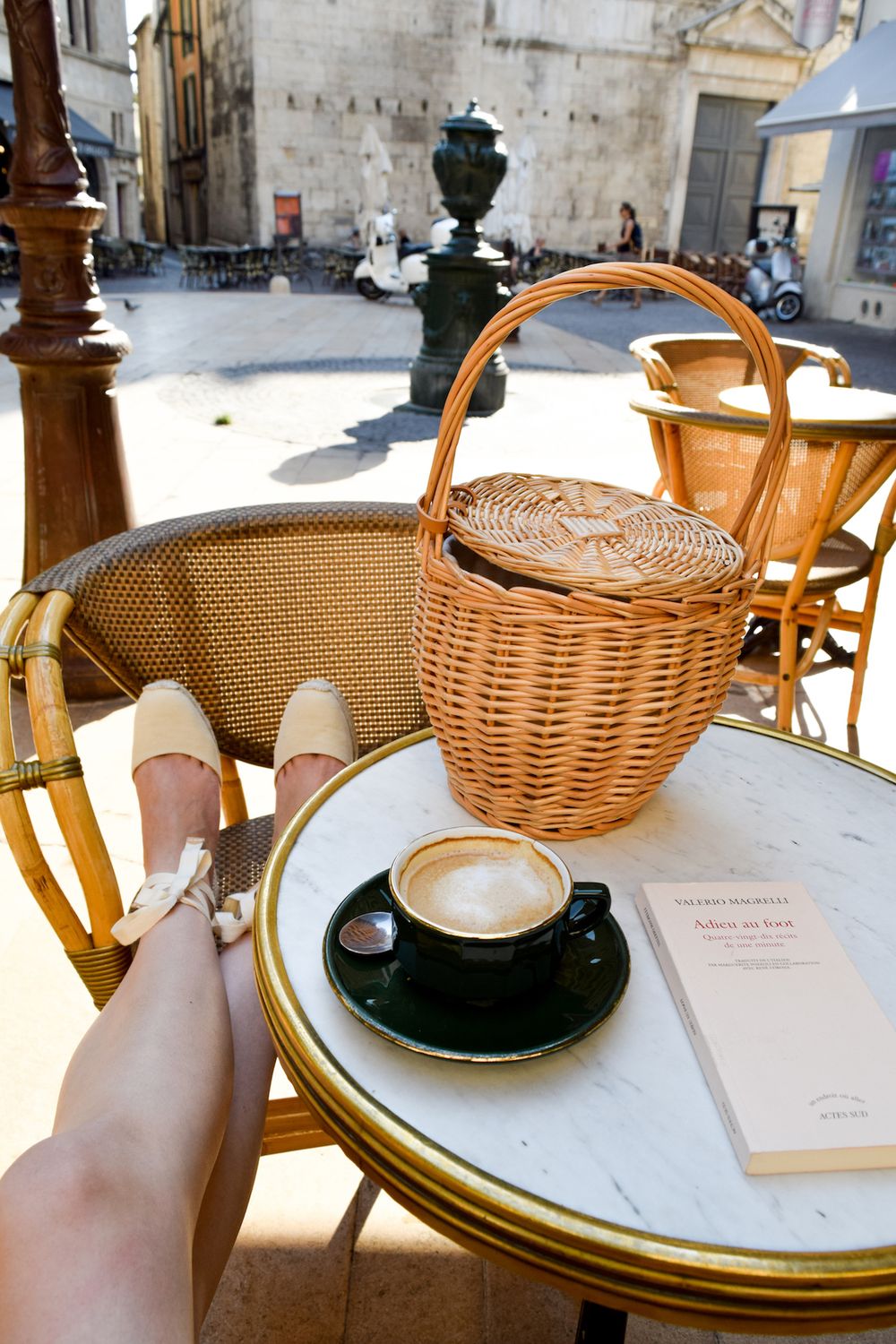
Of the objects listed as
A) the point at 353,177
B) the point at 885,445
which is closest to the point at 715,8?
the point at 353,177

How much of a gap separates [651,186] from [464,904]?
76.3 ft

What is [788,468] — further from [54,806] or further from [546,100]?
[546,100]

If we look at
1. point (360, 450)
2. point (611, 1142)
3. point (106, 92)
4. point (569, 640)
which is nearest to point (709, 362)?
point (360, 450)

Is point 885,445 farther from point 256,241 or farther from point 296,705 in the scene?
point 256,241

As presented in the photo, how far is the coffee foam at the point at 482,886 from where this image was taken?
0.70 meters

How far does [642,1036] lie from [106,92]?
26.9m

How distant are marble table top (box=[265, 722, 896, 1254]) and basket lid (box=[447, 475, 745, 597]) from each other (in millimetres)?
289

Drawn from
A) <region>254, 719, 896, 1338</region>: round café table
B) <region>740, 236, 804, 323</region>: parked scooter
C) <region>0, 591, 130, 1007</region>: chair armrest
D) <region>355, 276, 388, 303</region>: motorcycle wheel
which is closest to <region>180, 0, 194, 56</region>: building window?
<region>355, 276, 388, 303</region>: motorcycle wheel

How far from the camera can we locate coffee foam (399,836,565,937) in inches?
27.5

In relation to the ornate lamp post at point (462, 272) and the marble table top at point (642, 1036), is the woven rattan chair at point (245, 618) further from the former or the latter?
the ornate lamp post at point (462, 272)

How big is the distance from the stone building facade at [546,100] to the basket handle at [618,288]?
819 inches

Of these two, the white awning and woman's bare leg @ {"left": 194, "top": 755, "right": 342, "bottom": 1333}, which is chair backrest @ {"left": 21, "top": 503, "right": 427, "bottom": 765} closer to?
woman's bare leg @ {"left": 194, "top": 755, "right": 342, "bottom": 1333}

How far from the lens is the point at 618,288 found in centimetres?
89

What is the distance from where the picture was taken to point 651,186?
817 inches
